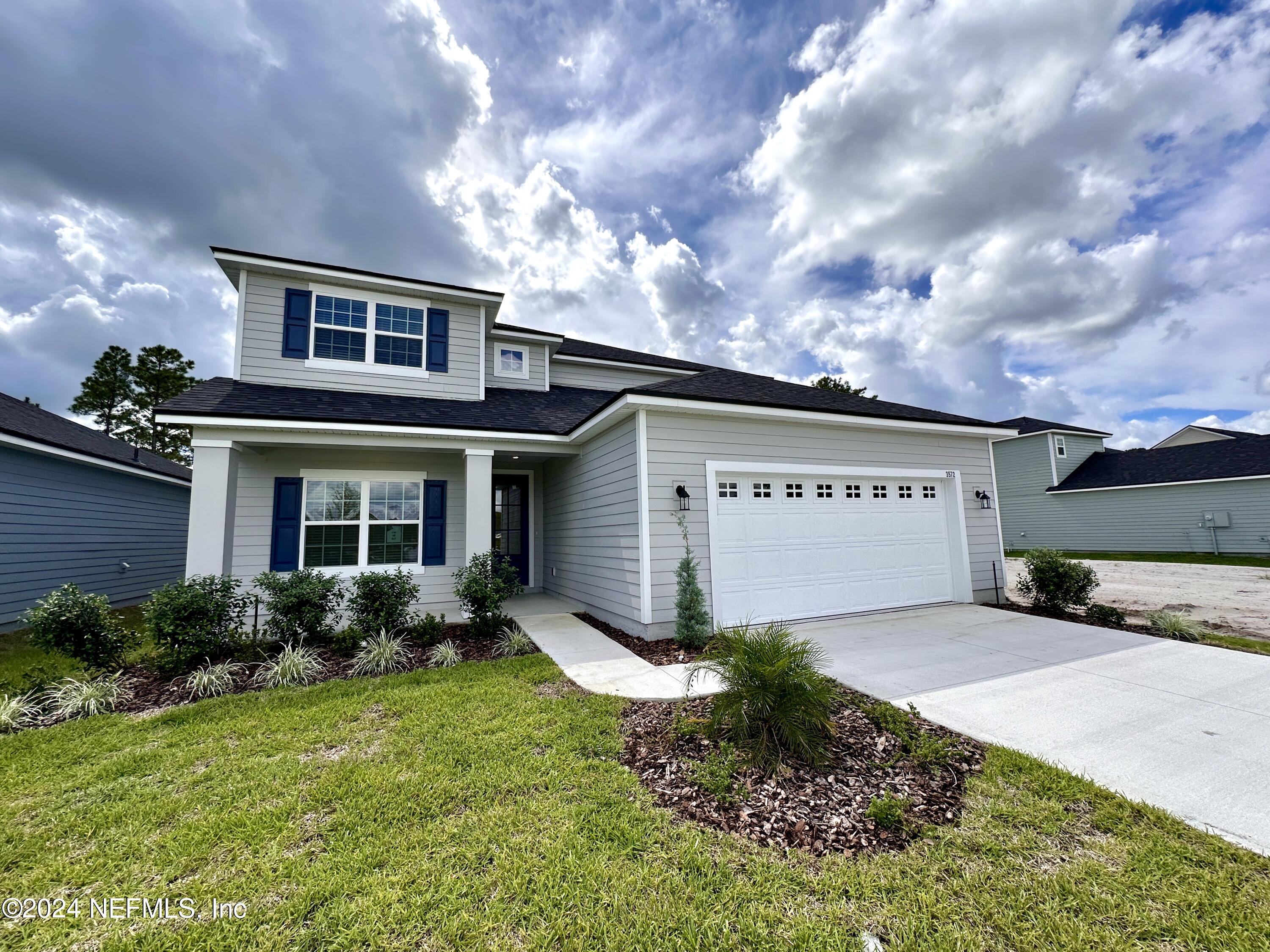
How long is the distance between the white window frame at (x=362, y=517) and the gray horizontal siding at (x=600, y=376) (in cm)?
469

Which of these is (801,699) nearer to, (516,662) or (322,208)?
(516,662)

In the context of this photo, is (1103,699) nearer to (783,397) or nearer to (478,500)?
(783,397)

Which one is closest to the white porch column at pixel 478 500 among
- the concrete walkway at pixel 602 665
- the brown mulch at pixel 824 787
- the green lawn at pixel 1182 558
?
the concrete walkway at pixel 602 665

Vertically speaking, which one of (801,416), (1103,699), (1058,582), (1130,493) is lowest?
(1103,699)

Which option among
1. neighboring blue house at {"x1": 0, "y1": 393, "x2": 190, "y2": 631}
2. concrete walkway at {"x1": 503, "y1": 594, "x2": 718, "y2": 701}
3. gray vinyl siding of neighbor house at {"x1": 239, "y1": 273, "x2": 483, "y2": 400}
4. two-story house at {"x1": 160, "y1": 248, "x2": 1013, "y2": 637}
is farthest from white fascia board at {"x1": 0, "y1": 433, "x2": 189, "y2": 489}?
concrete walkway at {"x1": 503, "y1": 594, "x2": 718, "y2": 701}

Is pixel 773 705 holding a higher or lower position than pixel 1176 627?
higher

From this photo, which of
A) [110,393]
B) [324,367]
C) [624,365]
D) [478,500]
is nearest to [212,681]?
[478,500]

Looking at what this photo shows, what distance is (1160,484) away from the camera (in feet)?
56.4

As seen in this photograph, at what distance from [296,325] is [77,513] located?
17.9ft

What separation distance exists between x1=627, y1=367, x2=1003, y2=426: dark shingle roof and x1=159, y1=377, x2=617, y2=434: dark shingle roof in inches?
50.1

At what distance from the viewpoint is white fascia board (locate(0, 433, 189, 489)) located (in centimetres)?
719

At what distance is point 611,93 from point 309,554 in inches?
373

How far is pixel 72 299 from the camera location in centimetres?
1952

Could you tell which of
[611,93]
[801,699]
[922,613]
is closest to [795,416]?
[922,613]
